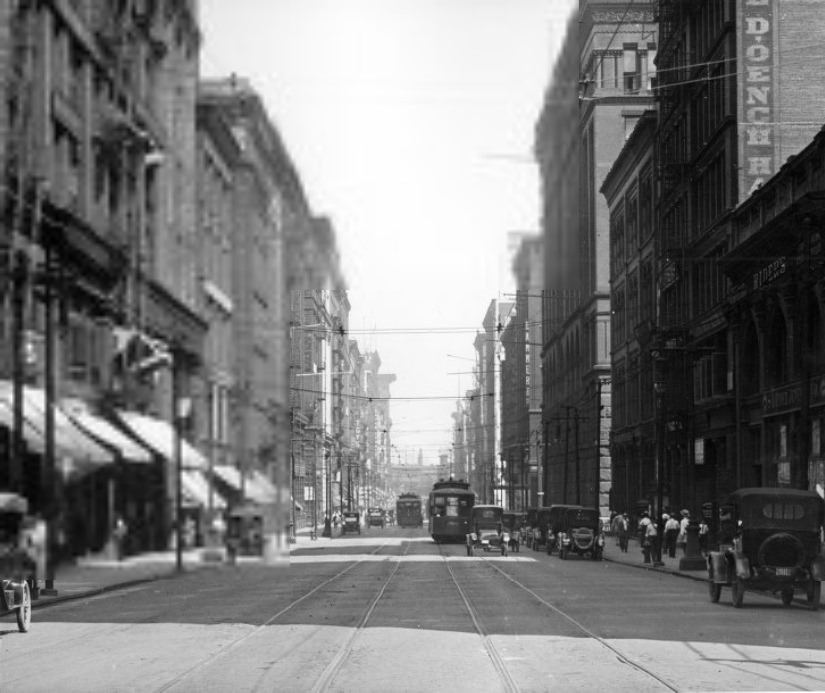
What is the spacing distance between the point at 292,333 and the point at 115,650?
17.5 metres

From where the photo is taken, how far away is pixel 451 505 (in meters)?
75.4

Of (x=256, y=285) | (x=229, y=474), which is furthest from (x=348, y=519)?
(x=229, y=474)

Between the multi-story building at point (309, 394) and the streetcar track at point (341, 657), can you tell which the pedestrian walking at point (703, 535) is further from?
the multi-story building at point (309, 394)

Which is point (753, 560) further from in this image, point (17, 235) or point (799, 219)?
point (17, 235)

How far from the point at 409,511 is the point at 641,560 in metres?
76.2

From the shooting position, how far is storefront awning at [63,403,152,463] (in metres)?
2.46

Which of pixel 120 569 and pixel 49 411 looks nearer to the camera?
pixel 49 411

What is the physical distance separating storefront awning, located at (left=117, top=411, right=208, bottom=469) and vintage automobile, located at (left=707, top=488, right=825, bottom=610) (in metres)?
25.2

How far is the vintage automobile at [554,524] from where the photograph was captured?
2185 inches

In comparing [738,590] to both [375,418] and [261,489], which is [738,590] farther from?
[261,489]

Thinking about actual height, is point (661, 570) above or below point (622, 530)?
above

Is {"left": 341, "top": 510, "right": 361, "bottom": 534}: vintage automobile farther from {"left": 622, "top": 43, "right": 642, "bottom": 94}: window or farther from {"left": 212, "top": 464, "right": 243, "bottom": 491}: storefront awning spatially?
{"left": 212, "top": 464, "right": 243, "bottom": 491}: storefront awning

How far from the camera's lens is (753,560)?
27.3 meters

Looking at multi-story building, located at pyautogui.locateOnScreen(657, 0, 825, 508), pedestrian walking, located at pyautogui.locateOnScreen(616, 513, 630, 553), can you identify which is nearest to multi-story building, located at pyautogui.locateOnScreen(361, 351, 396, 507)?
multi-story building, located at pyautogui.locateOnScreen(657, 0, 825, 508)
